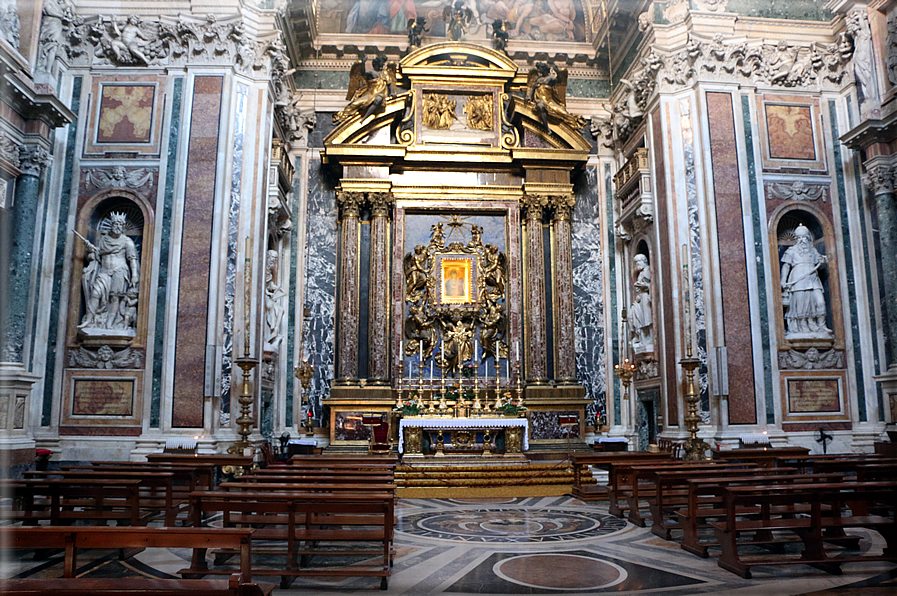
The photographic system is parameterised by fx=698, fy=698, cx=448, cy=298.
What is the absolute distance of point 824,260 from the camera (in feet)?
44.4

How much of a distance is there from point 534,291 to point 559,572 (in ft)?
35.6

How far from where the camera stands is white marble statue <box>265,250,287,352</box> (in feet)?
47.2

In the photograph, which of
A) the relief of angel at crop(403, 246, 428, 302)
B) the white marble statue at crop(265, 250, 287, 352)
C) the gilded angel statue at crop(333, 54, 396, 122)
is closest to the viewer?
the white marble statue at crop(265, 250, 287, 352)

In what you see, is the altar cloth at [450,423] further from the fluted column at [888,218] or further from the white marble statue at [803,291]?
the fluted column at [888,218]

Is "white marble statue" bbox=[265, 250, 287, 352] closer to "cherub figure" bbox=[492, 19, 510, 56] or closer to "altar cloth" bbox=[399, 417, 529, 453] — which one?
"altar cloth" bbox=[399, 417, 529, 453]

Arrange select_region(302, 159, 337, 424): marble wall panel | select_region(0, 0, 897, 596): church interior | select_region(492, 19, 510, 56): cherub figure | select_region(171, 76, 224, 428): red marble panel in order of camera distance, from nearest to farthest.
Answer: select_region(0, 0, 897, 596): church interior → select_region(171, 76, 224, 428): red marble panel → select_region(302, 159, 337, 424): marble wall panel → select_region(492, 19, 510, 56): cherub figure

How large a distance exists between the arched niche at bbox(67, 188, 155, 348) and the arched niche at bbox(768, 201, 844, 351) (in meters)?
11.6

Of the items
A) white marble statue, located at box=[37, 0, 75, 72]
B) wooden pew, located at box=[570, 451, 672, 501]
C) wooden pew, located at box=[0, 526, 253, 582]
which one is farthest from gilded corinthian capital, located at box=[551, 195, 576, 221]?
wooden pew, located at box=[0, 526, 253, 582]

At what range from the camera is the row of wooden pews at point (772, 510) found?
19.6ft

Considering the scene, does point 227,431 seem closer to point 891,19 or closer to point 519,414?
point 519,414

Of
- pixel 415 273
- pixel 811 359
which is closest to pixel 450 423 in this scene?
pixel 415 273

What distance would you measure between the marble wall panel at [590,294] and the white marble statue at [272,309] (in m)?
6.93

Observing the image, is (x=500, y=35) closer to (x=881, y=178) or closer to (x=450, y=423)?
(x=881, y=178)

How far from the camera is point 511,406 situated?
14.9 metres
